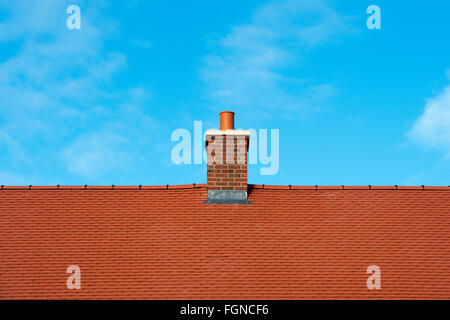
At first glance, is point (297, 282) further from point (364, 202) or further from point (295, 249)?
point (364, 202)

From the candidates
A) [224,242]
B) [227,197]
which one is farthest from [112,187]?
[224,242]

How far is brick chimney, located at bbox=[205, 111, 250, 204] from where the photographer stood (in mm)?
14577

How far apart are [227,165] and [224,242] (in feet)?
7.53

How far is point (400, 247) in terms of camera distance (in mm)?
13508

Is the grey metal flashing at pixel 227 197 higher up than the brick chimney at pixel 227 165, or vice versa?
the brick chimney at pixel 227 165

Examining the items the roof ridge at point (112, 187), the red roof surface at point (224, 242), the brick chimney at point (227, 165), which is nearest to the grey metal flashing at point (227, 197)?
the brick chimney at point (227, 165)

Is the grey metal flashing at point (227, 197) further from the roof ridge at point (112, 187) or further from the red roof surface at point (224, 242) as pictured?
the roof ridge at point (112, 187)

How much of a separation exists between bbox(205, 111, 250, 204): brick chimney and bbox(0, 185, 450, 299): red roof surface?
35cm

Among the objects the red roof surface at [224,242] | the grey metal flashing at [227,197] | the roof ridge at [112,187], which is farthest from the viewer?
the roof ridge at [112,187]

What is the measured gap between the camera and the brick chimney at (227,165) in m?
14.6

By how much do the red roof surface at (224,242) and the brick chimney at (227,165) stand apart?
0.35 meters

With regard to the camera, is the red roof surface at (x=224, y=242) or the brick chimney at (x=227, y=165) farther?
the brick chimney at (x=227, y=165)
